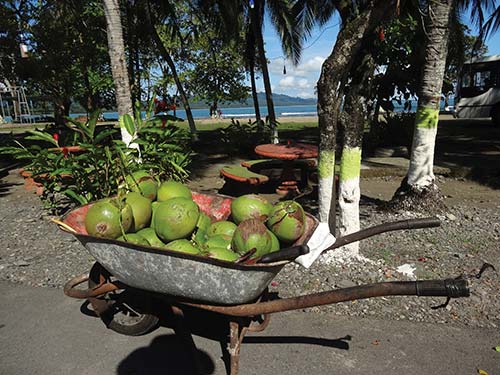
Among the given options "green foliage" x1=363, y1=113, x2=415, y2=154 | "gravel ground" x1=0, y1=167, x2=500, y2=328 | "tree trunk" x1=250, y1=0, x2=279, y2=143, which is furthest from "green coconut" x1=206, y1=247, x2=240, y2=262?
"green foliage" x1=363, y1=113, x2=415, y2=154

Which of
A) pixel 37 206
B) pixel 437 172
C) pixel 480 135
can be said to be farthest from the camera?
pixel 480 135

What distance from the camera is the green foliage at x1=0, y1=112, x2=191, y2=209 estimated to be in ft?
13.3

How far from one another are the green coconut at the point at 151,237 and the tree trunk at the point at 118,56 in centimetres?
301

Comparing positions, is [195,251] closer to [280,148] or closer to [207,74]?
[280,148]

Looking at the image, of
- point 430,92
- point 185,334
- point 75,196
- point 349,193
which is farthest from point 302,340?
point 430,92

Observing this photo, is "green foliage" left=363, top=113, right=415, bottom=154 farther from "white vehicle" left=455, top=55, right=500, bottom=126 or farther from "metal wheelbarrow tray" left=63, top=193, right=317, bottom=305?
"metal wheelbarrow tray" left=63, top=193, right=317, bottom=305

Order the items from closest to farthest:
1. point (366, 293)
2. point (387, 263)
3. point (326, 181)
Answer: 1. point (366, 293)
2. point (326, 181)
3. point (387, 263)

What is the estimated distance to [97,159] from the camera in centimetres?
415

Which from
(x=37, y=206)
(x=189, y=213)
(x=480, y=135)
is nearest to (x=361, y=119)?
(x=189, y=213)

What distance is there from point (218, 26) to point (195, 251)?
14276 millimetres

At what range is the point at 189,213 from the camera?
242 centimetres

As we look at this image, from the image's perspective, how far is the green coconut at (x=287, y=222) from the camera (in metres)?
2.32

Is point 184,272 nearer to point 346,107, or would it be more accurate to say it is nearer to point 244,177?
point 346,107

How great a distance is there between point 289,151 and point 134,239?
15.5 feet
